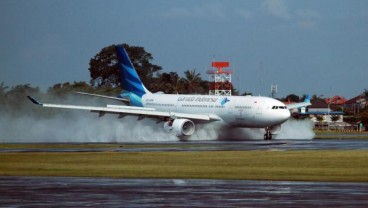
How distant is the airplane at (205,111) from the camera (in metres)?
90.1

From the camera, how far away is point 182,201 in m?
28.5

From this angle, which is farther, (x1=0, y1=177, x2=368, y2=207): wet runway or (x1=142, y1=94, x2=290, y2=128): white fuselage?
(x1=142, y1=94, x2=290, y2=128): white fuselage

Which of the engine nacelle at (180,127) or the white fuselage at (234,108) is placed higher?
the white fuselage at (234,108)

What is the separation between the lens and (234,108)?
92.3 m

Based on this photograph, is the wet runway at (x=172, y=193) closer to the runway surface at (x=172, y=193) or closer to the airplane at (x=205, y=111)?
the runway surface at (x=172, y=193)

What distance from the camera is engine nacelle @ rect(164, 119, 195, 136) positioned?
9019 centimetres

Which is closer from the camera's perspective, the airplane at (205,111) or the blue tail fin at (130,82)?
the airplane at (205,111)

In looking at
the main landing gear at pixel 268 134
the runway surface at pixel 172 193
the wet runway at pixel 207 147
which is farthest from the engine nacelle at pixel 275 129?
the runway surface at pixel 172 193

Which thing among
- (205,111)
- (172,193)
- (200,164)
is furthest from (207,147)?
(172,193)

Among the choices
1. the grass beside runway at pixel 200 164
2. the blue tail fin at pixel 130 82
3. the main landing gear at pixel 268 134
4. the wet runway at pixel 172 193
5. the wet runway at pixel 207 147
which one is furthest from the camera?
the blue tail fin at pixel 130 82

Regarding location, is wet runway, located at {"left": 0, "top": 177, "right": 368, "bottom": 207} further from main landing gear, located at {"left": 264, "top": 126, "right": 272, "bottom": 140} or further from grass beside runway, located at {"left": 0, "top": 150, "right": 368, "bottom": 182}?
main landing gear, located at {"left": 264, "top": 126, "right": 272, "bottom": 140}

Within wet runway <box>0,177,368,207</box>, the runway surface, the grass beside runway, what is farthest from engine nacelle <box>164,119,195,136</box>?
wet runway <box>0,177,368,207</box>

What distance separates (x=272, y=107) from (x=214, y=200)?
62024 millimetres

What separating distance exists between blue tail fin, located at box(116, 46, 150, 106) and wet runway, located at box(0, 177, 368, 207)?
64885mm
